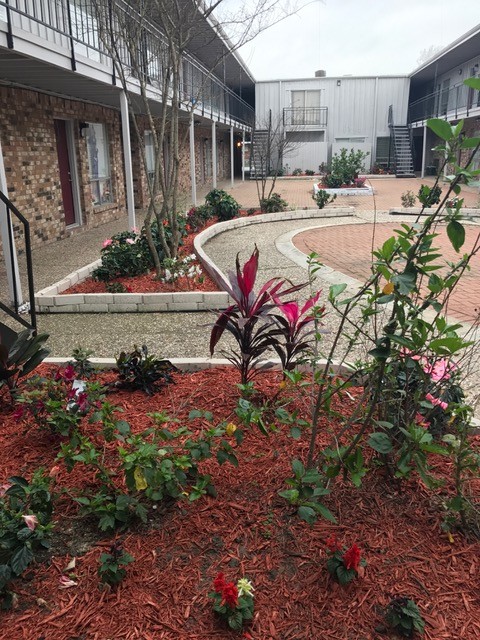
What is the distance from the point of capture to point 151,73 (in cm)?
1191

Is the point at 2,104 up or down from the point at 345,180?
up

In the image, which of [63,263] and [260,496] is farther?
[63,263]

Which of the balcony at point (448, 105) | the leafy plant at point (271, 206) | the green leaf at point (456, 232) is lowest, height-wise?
the leafy plant at point (271, 206)

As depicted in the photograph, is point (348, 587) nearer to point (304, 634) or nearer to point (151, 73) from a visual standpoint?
point (304, 634)

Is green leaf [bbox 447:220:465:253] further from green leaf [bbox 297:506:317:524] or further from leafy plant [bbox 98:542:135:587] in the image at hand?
leafy plant [bbox 98:542:135:587]

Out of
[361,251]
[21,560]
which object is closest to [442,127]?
[21,560]

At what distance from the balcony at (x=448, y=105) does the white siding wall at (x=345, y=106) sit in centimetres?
169

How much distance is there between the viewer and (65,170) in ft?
36.1

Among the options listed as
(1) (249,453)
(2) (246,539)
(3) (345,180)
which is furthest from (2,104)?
(3) (345,180)

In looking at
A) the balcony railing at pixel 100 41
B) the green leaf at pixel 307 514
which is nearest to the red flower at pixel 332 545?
the green leaf at pixel 307 514

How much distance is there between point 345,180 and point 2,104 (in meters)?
16.6

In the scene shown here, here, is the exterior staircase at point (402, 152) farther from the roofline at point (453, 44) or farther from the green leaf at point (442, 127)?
the green leaf at point (442, 127)

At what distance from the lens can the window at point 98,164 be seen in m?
12.1

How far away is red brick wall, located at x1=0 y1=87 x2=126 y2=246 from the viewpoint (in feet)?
28.0
